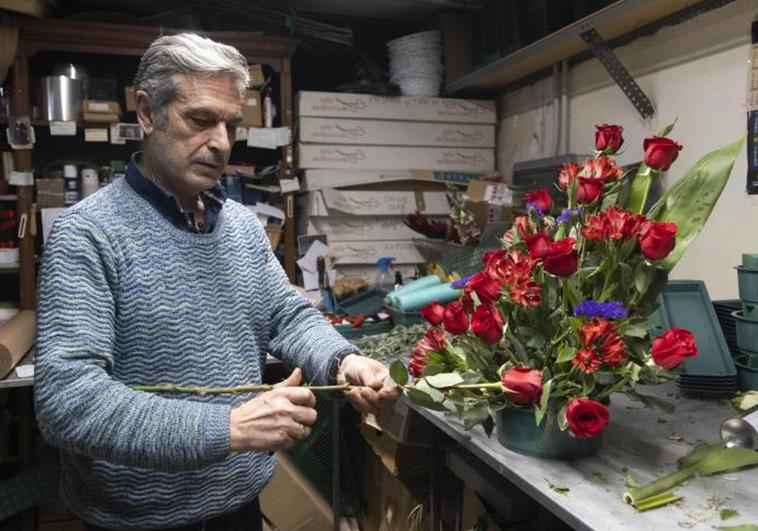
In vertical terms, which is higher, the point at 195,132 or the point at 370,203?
the point at 195,132

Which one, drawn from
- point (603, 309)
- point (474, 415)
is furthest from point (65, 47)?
point (603, 309)

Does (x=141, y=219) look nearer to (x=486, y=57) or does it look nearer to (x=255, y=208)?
(x=255, y=208)

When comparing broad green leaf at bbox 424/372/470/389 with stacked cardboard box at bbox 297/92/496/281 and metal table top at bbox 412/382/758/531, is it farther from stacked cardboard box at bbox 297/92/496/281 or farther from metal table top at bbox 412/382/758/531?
stacked cardboard box at bbox 297/92/496/281

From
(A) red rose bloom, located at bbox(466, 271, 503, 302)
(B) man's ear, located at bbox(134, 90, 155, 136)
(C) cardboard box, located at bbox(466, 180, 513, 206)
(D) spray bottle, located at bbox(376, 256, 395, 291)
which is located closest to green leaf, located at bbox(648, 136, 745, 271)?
(A) red rose bloom, located at bbox(466, 271, 503, 302)

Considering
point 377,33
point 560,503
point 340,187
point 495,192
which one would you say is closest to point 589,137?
point 495,192

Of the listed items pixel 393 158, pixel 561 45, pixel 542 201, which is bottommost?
pixel 542 201

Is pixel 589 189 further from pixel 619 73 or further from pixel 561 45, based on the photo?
pixel 561 45

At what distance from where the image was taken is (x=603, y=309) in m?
0.94

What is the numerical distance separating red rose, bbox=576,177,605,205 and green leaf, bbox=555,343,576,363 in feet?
0.82

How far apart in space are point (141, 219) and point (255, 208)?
1757 millimetres

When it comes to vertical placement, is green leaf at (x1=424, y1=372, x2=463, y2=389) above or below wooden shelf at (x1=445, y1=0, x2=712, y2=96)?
below

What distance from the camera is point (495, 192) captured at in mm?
2545

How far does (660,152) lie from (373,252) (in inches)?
78.3

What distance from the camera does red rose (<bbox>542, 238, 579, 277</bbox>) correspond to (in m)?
0.92
